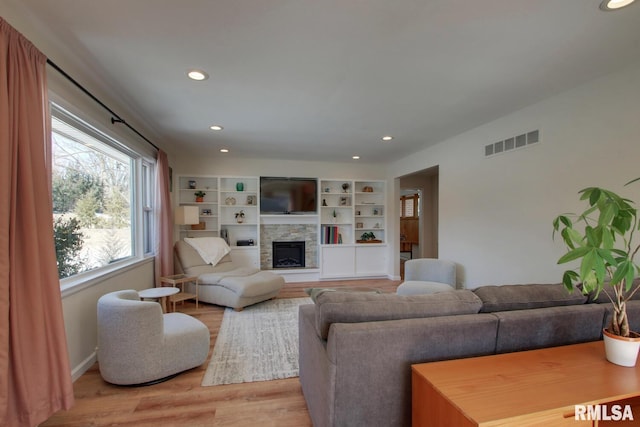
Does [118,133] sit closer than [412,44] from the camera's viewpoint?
No

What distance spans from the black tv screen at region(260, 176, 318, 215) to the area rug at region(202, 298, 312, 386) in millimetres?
2161

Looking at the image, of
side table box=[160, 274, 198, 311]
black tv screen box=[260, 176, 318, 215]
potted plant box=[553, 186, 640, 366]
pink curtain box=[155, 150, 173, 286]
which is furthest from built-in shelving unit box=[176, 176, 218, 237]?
potted plant box=[553, 186, 640, 366]

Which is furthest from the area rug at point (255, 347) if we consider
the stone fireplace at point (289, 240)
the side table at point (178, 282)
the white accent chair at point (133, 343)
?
the stone fireplace at point (289, 240)

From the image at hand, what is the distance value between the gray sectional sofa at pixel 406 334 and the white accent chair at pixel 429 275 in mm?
1858

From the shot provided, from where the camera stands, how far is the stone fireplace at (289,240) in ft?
18.8

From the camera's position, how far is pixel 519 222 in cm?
301

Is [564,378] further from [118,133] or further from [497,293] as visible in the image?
[118,133]

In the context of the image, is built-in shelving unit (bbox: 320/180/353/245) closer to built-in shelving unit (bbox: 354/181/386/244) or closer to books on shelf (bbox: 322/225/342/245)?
books on shelf (bbox: 322/225/342/245)

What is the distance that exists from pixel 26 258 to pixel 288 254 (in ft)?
14.8

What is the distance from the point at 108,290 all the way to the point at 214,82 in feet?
7.28

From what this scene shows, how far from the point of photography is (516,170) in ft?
10.0

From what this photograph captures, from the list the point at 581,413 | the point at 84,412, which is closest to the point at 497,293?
Answer: the point at 581,413

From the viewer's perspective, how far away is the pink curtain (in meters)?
3.89

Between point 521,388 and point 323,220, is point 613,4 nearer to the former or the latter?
point 521,388
